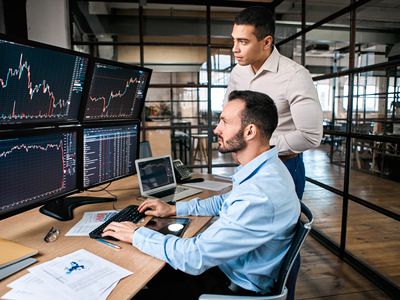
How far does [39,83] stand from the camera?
1.25 meters

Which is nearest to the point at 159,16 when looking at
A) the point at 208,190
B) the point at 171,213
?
the point at 208,190

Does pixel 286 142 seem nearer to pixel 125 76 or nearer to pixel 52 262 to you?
pixel 125 76

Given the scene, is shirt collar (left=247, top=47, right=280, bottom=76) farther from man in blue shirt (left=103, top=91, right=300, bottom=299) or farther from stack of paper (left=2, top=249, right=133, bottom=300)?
stack of paper (left=2, top=249, right=133, bottom=300)

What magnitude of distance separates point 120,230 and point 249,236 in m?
0.51

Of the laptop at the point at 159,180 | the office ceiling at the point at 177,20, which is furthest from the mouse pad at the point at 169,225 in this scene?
the office ceiling at the point at 177,20

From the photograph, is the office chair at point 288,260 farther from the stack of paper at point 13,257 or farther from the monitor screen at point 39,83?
the monitor screen at point 39,83

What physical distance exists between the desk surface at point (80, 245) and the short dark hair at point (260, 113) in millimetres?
518

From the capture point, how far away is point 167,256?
3.46ft

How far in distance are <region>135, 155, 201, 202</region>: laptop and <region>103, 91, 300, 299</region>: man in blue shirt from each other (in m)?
0.54

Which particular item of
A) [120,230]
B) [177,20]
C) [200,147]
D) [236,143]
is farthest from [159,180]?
[177,20]

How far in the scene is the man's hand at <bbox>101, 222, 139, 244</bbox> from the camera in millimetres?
1181

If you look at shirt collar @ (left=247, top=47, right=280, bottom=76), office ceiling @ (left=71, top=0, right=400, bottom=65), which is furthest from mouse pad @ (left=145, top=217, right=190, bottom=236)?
office ceiling @ (left=71, top=0, right=400, bottom=65)

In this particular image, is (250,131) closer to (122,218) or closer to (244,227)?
(244,227)

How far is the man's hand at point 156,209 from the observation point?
4.80 feet
